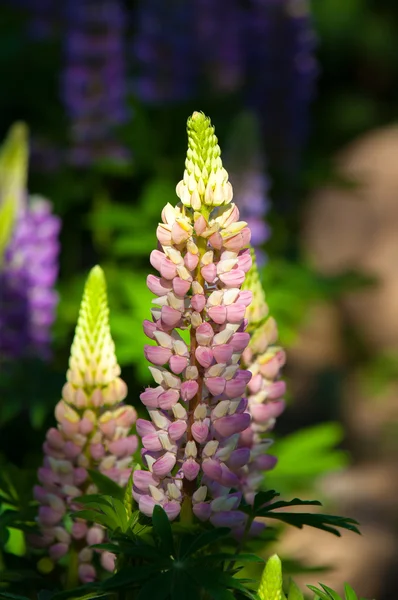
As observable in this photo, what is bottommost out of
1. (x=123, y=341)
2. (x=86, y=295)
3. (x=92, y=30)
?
(x=86, y=295)

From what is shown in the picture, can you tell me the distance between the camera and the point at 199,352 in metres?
1.51

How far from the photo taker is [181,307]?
1.54 metres

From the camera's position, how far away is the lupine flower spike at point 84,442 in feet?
5.60

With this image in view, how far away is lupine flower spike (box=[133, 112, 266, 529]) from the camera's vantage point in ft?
4.97

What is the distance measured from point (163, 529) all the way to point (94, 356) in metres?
0.41

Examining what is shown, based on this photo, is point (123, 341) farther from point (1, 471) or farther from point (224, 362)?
point (224, 362)

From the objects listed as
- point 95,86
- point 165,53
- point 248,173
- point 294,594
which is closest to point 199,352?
point 294,594

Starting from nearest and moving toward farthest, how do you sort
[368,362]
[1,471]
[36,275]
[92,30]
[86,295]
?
[86,295] < [1,471] < [36,275] < [92,30] < [368,362]

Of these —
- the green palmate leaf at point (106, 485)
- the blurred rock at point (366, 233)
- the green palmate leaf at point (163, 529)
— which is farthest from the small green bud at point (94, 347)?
the blurred rock at point (366, 233)

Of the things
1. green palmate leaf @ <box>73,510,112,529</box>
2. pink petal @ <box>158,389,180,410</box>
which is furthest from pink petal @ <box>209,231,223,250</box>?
green palmate leaf @ <box>73,510,112,529</box>

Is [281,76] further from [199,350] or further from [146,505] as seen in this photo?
[146,505]

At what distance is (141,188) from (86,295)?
323 cm

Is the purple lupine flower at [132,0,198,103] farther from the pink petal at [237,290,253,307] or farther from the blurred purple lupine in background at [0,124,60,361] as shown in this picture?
the pink petal at [237,290,253,307]

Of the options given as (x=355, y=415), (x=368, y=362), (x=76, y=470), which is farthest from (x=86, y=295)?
(x=368, y=362)
